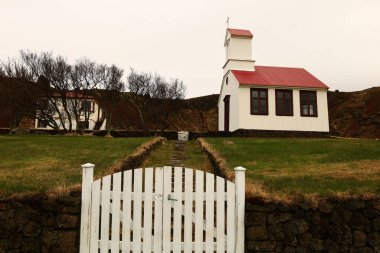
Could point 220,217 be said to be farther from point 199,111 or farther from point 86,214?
point 199,111

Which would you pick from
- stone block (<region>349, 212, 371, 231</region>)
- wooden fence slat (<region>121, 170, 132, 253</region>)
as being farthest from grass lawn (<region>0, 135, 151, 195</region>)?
stone block (<region>349, 212, 371, 231</region>)

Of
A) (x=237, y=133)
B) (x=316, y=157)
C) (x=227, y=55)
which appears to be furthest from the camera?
(x=227, y=55)

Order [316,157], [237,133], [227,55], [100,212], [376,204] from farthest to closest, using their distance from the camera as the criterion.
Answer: [227,55], [237,133], [316,157], [376,204], [100,212]

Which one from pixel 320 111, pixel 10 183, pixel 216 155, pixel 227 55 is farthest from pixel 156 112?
pixel 10 183

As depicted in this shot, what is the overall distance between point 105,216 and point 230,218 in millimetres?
1929

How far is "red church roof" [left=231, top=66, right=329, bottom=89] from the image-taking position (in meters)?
28.4

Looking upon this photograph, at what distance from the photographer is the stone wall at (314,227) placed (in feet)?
19.2

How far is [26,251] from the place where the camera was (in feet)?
19.0

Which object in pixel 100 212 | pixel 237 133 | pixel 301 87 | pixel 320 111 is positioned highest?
pixel 301 87

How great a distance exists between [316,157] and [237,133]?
14.9 meters

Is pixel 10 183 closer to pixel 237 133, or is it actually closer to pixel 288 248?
pixel 288 248

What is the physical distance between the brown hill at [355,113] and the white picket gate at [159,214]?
146 feet

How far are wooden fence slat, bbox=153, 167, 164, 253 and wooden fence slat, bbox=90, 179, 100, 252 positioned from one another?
0.90 m

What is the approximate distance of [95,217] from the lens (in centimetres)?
545
